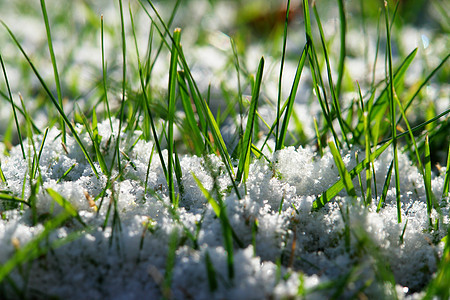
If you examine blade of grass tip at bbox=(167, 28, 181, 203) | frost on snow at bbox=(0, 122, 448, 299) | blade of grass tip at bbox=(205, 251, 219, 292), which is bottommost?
blade of grass tip at bbox=(205, 251, 219, 292)

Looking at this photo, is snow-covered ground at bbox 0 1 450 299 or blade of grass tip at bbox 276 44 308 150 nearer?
snow-covered ground at bbox 0 1 450 299

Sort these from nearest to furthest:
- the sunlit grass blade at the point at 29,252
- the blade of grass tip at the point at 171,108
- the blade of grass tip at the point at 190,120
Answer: the sunlit grass blade at the point at 29,252, the blade of grass tip at the point at 171,108, the blade of grass tip at the point at 190,120

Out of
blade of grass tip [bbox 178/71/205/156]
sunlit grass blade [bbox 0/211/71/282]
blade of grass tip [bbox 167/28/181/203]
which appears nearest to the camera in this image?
sunlit grass blade [bbox 0/211/71/282]

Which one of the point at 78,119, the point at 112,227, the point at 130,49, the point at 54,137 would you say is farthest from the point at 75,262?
the point at 130,49

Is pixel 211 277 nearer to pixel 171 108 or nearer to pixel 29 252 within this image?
pixel 29 252

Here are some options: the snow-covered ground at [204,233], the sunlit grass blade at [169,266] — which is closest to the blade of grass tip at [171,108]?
the snow-covered ground at [204,233]

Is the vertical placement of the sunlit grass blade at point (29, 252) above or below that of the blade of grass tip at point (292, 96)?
below

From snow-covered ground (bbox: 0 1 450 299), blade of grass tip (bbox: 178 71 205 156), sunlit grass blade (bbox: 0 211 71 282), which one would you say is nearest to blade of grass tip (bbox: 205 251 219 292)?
snow-covered ground (bbox: 0 1 450 299)

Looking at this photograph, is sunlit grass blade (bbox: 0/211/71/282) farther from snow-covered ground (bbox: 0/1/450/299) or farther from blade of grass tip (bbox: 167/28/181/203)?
blade of grass tip (bbox: 167/28/181/203)

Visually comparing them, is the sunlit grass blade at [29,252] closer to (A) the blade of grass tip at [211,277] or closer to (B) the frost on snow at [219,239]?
(B) the frost on snow at [219,239]
